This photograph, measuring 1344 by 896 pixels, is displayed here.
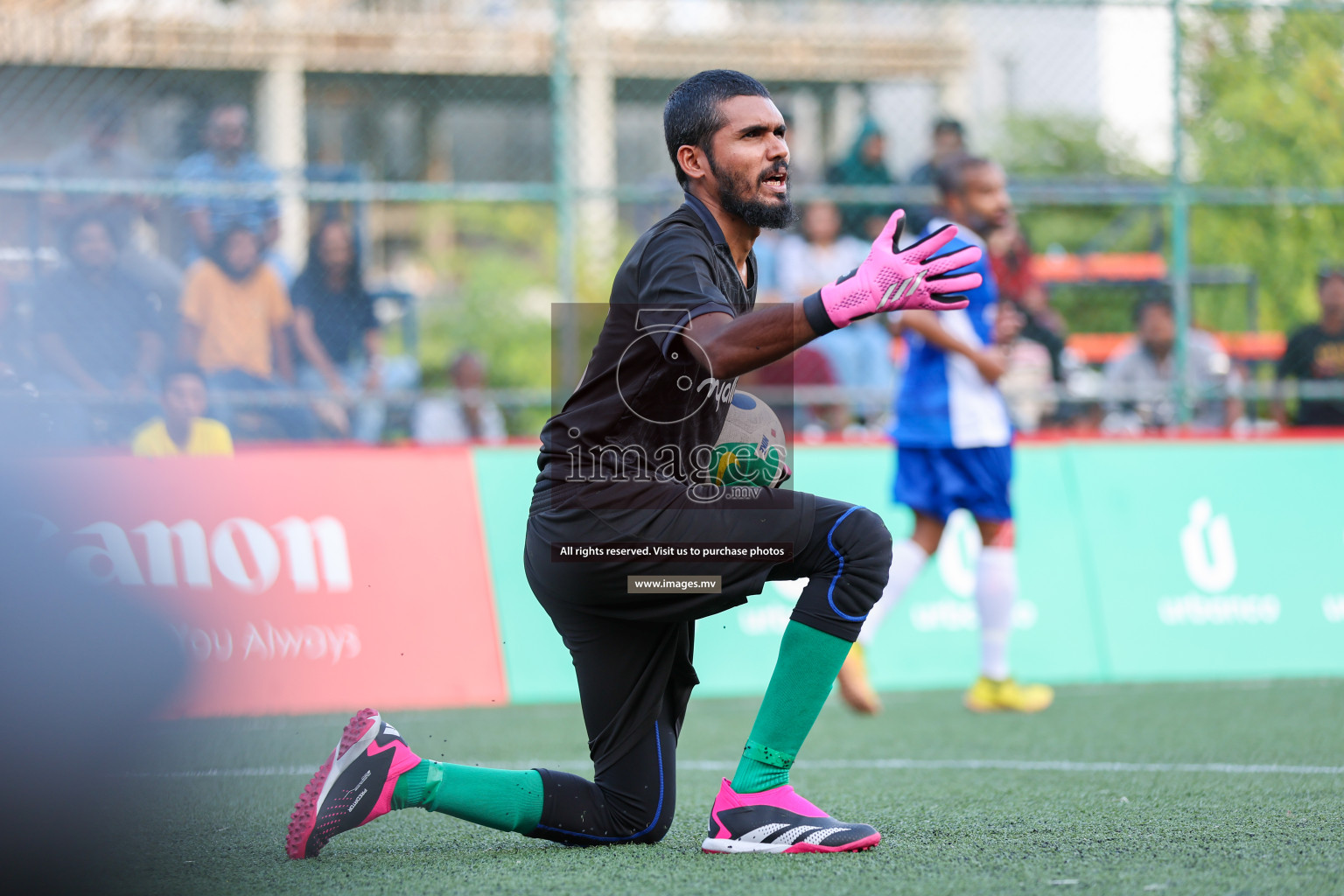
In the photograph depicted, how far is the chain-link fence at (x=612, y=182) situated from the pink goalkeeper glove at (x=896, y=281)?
12.4 feet

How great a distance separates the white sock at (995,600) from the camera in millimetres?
6145

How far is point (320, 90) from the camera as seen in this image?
34.6ft

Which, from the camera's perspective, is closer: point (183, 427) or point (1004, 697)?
point (1004, 697)

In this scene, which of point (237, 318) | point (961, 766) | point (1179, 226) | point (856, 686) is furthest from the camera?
point (1179, 226)

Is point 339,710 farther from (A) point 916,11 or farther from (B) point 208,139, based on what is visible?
(A) point 916,11

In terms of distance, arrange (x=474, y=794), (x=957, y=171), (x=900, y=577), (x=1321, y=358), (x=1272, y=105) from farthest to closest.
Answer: (x=1272, y=105) < (x=1321, y=358) < (x=957, y=171) < (x=900, y=577) < (x=474, y=794)

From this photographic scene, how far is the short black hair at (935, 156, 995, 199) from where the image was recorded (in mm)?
6191

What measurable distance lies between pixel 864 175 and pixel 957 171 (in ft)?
8.31

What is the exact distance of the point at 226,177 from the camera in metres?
7.95

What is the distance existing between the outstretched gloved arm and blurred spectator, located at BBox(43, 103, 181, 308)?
5669 millimetres

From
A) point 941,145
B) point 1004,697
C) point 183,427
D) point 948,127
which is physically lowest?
point 1004,697

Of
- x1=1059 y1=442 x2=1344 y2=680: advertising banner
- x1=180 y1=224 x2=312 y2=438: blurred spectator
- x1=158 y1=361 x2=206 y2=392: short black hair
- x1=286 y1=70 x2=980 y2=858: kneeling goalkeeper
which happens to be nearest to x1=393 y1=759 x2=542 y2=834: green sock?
x1=286 y1=70 x2=980 y2=858: kneeling goalkeeper

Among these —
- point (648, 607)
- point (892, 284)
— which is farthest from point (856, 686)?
point (892, 284)

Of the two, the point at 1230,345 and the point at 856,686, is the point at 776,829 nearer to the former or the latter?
the point at 856,686
